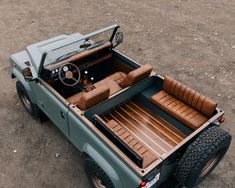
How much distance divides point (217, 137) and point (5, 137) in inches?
169

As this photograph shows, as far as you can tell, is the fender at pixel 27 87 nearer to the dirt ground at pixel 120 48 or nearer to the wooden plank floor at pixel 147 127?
the dirt ground at pixel 120 48

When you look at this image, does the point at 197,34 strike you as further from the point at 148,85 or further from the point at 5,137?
the point at 5,137

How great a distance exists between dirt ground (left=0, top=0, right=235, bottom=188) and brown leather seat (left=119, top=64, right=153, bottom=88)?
5.99 ft

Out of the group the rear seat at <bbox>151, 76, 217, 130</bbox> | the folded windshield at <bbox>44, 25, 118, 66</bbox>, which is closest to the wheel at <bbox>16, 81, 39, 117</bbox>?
the folded windshield at <bbox>44, 25, 118, 66</bbox>

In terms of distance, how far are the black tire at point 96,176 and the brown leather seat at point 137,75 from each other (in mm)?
1564

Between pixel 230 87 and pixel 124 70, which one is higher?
pixel 124 70

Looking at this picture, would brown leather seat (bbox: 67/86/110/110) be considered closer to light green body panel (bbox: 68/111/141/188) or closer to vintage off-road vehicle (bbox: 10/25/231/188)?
vintage off-road vehicle (bbox: 10/25/231/188)

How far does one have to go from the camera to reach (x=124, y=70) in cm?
591

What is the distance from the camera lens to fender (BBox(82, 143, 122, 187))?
13.1 ft

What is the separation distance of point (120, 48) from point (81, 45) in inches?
132

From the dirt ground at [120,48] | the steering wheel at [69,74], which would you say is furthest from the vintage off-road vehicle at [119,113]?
the dirt ground at [120,48]

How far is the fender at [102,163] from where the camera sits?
3986 mm

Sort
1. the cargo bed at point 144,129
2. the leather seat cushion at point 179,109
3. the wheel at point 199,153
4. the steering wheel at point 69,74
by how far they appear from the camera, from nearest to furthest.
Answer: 1. the wheel at point 199,153
2. the cargo bed at point 144,129
3. the leather seat cushion at point 179,109
4. the steering wheel at point 69,74

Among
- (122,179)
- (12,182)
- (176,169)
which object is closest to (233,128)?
(176,169)
